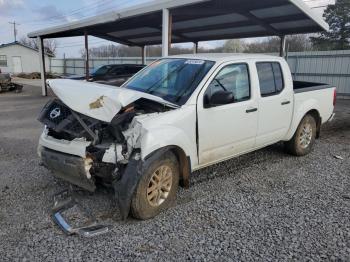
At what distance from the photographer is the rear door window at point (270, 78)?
18.1 feet

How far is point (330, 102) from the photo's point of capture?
7.23m

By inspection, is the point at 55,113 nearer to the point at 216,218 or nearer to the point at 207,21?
the point at 216,218

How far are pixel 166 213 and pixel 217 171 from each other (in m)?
1.74

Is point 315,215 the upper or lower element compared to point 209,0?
lower

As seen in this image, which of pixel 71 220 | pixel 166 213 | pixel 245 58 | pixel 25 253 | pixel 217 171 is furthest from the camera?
pixel 217 171

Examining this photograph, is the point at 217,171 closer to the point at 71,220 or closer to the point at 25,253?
the point at 71,220

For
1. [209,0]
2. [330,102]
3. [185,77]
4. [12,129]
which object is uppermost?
[209,0]

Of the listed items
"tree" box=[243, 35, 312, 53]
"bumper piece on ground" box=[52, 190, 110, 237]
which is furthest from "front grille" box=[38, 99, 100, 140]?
A: "tree" box=[243, 35, 312, 53]

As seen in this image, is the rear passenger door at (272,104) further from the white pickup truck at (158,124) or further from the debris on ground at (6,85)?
the debris on ground at (6,85)

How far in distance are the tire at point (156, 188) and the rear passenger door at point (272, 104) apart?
1878 mm

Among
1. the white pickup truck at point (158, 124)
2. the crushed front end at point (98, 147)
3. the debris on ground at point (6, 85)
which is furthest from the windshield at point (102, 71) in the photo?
the crushed front end at point (98, 147)

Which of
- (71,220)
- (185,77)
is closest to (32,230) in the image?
(71,220)

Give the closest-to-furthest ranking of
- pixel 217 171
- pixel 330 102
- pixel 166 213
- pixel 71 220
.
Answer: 1. pixel 71 220
2. pixel 166 213
3. pixel 217 171
4. pixel 330 102

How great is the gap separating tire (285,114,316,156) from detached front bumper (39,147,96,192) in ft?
13.5
